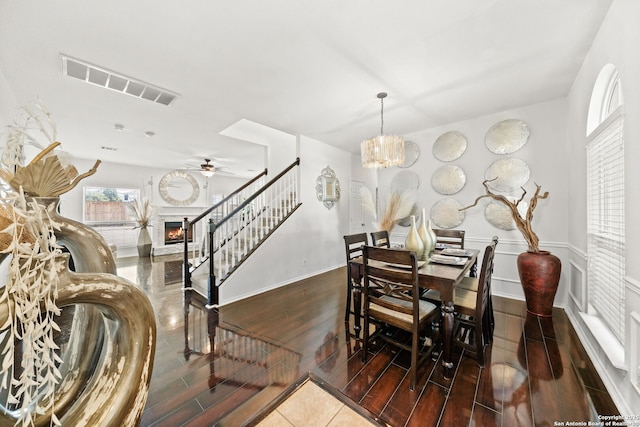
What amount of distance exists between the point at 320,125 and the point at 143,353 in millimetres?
3774

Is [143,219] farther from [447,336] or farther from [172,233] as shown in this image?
[447,336]

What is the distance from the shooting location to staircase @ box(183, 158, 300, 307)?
10.8ft

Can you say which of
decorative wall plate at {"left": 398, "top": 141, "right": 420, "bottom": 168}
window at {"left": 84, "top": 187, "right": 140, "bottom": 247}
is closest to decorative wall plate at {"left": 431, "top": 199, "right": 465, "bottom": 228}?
decorative wall plate at {"left": 398, "top": 141, "right": 420, "bottom": 168}

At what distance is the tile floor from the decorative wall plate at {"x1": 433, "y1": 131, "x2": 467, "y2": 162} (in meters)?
3.74

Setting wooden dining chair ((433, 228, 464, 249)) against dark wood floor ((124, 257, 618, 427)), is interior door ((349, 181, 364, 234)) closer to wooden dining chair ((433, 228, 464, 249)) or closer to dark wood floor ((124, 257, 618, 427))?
wooden dining chair ((433, 228, 464, 249))

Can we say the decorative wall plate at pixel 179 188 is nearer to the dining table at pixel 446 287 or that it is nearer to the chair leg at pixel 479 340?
the dining table at pixel 446 287

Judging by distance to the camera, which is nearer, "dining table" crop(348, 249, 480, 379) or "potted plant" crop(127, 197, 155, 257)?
"dining table" crop(348, 249, 480, 379)

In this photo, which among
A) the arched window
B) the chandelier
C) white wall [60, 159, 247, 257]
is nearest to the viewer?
the arched window

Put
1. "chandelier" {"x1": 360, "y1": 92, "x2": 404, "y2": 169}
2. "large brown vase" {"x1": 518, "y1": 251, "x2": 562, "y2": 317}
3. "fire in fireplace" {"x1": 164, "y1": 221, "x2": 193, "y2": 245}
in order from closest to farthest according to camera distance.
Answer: "large brown vase" {"x1": 518, "y1": 251, "x2": 562, "y2": 317} < "chandelier" {"x1": 360, "y1": 92, "x2": 404, "y2": 169} < "fire in fireplace" {"x1": 164, "y1": 221, "x2": 193, "y2": 245}

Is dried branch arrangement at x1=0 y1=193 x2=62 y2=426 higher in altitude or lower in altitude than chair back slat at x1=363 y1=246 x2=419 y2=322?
higher

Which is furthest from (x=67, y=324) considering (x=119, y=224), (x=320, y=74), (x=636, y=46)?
(x=636, y=46)

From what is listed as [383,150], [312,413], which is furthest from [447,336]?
[383,150]

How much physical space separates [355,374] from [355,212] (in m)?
4.08

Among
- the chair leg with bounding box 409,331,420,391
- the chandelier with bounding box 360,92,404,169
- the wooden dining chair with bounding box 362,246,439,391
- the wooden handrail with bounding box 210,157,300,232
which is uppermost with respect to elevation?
the chandelier with bounding box 360,92,404,169
